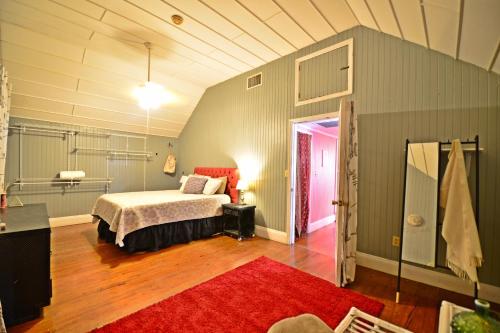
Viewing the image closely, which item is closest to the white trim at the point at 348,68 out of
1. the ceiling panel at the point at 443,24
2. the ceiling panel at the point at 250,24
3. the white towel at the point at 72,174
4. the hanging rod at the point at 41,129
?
the ceiling panel at the point at 250,24

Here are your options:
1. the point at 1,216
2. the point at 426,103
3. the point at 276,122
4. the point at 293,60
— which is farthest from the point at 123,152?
the point at 426,103

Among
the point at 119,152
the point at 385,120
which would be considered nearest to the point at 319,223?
the point at 385,120

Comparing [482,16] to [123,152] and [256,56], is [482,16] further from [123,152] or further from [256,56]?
[123,152]

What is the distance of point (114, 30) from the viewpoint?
3004 millimetres

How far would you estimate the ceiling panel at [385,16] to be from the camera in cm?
215

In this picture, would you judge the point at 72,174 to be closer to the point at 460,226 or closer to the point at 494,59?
the point at 460,226

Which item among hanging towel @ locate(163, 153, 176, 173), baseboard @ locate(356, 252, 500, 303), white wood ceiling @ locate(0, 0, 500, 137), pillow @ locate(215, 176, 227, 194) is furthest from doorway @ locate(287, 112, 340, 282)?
hanging towel @ locate(163, 153, 176, 173)

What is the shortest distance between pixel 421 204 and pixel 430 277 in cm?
86

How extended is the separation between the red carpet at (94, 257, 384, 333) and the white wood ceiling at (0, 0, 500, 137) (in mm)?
2435

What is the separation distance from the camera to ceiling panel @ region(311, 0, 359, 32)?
2508mm

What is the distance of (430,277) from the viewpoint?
2422mm

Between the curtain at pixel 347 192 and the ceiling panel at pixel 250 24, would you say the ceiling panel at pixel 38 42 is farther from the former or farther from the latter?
the curtain at pixel 347 192

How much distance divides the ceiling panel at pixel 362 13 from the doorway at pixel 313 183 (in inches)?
44.0

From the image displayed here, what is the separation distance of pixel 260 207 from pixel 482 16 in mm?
3411
